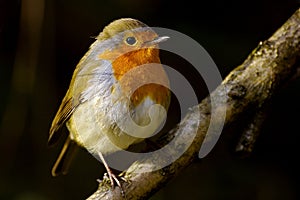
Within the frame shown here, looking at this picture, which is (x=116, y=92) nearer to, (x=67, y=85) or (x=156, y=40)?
(x=156, y=40)

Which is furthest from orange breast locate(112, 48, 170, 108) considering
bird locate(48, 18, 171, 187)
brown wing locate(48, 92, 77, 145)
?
brown wing locate(48, 92, 77, 145)

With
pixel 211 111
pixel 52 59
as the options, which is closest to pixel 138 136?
pixel 211 111

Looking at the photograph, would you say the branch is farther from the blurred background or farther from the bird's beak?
the bird's beak

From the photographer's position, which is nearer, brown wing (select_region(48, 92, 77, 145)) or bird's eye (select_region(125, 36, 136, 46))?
bird's eye (select_region(125, 36, 136, 46))

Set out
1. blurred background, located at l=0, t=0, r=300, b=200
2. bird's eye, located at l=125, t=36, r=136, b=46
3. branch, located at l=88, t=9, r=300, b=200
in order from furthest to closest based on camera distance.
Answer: blurred background, located at l=0, t=0, r=300, b=200 < branch, located at l=88, t=9, r=300, b=200 < bird's eye, located at l=125, t=36, r=136, b=46

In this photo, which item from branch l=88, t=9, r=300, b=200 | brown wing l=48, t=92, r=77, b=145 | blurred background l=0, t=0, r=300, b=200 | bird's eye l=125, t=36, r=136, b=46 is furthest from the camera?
blurred background l=0, t=0, r=300, b=200

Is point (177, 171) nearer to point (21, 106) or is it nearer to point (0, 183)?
point (21, 106)

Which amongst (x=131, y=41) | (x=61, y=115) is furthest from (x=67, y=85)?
(x=131, y=41)

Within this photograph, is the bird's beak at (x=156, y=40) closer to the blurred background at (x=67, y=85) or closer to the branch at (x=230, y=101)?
the blurred background at (x=67, y=85)

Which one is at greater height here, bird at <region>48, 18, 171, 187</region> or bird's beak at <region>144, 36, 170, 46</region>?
bird's beak at <region>144, 36, 170, 46</region>
